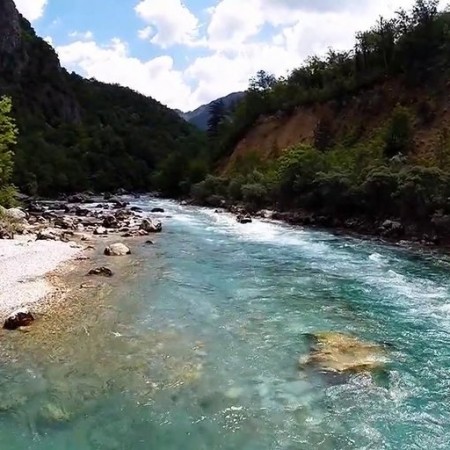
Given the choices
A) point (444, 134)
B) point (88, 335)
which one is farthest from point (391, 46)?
point (88, 335)

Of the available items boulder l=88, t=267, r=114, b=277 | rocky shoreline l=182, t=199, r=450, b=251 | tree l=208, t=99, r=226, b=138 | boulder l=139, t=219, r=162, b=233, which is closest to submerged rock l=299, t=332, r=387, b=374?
boulder l=88, t=267, r=114, b=277

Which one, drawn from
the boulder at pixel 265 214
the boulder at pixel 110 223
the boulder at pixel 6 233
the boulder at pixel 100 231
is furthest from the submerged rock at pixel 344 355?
the boulder at pixel 265 214

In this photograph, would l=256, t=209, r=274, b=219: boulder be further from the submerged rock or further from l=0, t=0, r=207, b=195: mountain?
the submerged rock

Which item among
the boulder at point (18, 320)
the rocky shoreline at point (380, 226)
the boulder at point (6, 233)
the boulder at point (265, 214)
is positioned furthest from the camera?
the boulder at point (265, 214)

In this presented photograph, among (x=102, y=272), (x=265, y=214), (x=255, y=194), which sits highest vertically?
(x=255, y=194)

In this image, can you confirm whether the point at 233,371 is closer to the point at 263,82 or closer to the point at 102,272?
the point at 102,272

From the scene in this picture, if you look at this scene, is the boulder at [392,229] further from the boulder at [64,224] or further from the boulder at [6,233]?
the boulder at [6,233]

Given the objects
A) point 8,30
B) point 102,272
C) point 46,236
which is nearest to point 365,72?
point 46,236
